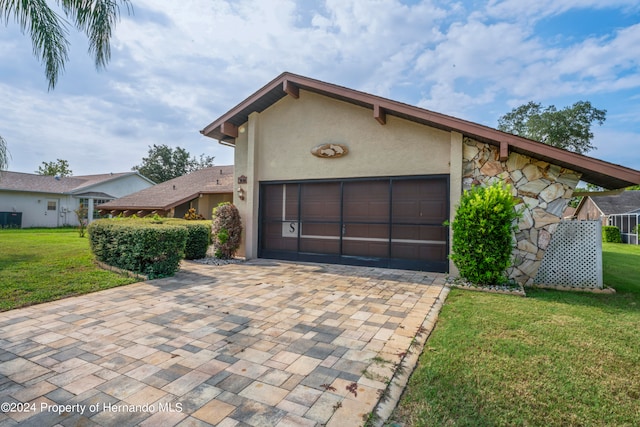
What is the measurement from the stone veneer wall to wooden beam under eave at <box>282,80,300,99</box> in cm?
502

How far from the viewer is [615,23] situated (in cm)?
1009

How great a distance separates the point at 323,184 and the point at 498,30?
21.8 ft

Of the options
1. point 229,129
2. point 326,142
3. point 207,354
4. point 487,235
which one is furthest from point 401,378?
point 229,129

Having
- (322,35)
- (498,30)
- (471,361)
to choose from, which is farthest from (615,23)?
(471,361)

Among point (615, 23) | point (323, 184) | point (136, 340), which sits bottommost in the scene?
point (136, 340)

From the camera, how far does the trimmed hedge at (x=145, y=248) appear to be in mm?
6496

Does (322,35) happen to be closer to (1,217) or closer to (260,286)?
(260,286)

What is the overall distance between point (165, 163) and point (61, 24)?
34878 mm

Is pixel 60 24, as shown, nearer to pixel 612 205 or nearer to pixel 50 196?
pixel 50 196

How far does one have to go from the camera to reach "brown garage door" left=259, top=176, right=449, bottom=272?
7535mm

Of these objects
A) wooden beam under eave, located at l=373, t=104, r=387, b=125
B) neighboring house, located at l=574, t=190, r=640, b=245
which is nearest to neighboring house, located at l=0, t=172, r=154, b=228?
wooden beam under eave, located at l=373, t=104, r=387, b=125

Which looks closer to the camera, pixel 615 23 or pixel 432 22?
pixel 432 22

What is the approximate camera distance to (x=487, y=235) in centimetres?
584

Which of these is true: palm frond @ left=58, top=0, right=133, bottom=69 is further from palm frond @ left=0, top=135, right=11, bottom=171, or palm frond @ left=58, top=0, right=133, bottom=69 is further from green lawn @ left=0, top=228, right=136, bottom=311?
palm frond @ left=0, top=135, right=11, bottom=171
